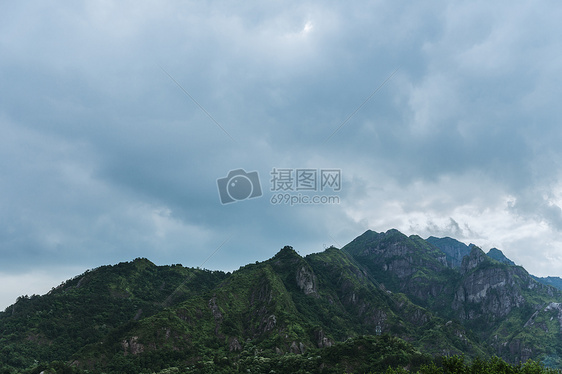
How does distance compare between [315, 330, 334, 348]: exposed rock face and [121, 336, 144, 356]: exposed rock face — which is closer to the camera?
[121, 336, 144, 356]: exposed rock face

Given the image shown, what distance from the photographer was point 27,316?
616ft

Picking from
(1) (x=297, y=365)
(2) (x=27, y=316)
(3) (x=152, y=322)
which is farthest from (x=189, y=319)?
(2) (x=27, y=316)

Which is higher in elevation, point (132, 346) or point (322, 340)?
point (132, 346)

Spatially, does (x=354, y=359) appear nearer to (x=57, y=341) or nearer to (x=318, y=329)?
(x=318, y=329)

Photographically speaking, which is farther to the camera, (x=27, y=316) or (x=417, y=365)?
(x=27, y=316)

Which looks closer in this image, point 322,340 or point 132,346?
point 132,346

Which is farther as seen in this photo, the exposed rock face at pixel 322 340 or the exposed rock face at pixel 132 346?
the exposed rock face at pixel 322 340

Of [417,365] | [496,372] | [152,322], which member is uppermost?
[152,322]

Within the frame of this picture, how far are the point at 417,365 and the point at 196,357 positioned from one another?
353ft

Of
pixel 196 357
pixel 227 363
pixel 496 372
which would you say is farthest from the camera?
pixel 196 357

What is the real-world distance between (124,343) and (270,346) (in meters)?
75.3

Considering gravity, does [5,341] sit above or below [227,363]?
above

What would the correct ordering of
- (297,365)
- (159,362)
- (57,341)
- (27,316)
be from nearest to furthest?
(297,365), (159,362), (57,341), (27,316)

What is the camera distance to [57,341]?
573 ft
